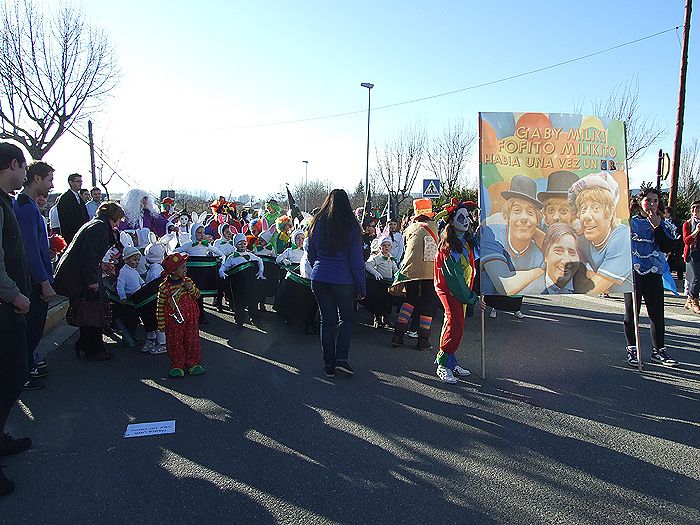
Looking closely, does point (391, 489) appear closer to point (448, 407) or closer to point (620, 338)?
point (448, 407)

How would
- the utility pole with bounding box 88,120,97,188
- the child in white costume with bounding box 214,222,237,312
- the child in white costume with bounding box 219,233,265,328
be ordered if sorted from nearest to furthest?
the child in white costume with bounding box 219,233,265,328, the child in white costume with bounding box 214,222,237,312, the utility pole with bounding box 88,120,97,188

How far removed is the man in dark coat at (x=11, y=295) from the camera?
331cm

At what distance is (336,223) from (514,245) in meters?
1.89

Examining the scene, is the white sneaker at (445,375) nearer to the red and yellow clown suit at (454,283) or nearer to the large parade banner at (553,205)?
the red and yellow clown suit at (454,283)

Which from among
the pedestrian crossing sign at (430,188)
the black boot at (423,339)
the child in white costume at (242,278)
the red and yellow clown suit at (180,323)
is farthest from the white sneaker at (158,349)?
the pedestrian crossing sign at (430,188)

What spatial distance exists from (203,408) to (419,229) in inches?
135

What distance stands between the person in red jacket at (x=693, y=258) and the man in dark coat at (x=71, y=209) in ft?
34.5

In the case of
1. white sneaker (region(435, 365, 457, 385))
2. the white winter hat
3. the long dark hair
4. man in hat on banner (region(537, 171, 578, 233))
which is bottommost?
white sneaker (region(435, 365, 457, 385))

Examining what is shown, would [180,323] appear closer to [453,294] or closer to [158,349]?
[158,349]

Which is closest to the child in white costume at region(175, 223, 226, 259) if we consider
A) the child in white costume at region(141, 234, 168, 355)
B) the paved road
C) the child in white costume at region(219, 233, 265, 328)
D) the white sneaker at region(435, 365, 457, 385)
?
the child in white costume at region(219, 233, 265, 328)

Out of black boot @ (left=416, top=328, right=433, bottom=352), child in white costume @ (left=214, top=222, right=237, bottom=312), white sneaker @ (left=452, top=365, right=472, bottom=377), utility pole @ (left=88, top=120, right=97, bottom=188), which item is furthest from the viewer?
utility pole @ (left=88, top=120, right=97, bottom=188)

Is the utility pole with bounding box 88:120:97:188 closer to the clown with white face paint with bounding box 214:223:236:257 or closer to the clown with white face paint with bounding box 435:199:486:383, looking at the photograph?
the clown with white face paint with bounding box 214:223:236:257

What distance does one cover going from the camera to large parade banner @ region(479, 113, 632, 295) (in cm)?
555

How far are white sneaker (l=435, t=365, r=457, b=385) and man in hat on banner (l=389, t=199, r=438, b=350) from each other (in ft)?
3.95
